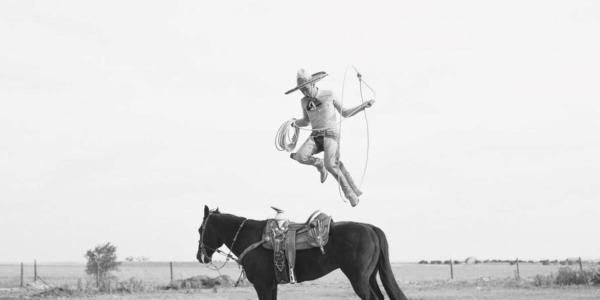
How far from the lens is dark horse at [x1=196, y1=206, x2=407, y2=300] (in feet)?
30.5

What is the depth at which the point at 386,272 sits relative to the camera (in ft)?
30.7

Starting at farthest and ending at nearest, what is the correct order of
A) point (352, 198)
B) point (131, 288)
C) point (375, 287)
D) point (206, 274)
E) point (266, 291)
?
point (206, 274) < point (131, 288) < point (266, 291) < point (375, 287) < point (352, 198)

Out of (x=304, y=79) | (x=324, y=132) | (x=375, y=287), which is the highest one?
(x=304, y=79)

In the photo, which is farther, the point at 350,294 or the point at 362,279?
the point at 350,294

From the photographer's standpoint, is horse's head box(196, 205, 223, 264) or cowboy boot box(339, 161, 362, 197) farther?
horse's head box(196, 205, 223, 264)

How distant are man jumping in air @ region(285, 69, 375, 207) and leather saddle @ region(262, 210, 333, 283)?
2.56ft

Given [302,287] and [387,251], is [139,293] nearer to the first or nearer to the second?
[302,287]

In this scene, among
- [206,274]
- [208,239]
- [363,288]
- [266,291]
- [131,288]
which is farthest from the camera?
[206,274]

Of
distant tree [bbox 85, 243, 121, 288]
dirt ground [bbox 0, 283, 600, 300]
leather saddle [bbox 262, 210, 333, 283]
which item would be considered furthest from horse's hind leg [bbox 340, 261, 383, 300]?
distant tree [bbox 85, 243, 121, 288]

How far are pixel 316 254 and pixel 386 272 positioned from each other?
113 centimetres

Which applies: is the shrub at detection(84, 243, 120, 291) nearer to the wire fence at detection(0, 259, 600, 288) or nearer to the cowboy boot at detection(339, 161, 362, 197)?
the wire fence at detection(0, 259, 600, 288)

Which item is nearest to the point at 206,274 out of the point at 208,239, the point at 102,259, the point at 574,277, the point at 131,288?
the point at 102,259

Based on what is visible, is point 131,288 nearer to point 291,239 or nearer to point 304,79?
point 291,239

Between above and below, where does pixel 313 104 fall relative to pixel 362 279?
above
